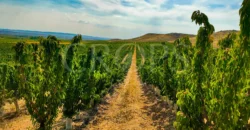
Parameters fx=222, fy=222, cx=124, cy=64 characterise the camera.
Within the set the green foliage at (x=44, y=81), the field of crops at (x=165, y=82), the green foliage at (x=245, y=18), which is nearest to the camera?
the green foliage at (x=245, y=18)

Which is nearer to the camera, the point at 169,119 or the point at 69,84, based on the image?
the point at 69,84

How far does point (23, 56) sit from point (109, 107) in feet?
56.5

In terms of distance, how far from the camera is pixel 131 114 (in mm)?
25812

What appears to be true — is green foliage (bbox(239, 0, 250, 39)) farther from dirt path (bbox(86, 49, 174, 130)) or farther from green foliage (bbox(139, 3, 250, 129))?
dirt path (bbox(86, 49, 174, 130))

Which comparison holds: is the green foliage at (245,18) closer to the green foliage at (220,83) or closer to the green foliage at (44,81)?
the green foliage at (220,83)

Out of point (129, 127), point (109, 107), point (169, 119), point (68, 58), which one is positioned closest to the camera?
point (68, 58)

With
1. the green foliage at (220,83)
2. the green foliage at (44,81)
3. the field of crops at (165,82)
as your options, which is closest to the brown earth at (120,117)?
the field of crops at (165,82)

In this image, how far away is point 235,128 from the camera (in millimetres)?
8102

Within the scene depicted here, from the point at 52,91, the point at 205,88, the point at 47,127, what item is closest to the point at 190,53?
the point at 205,88

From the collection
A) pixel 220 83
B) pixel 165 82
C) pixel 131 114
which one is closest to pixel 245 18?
pixel 220 83

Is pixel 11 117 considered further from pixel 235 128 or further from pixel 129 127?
pixel 235 128

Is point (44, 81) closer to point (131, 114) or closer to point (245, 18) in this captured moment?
point (245, 18)

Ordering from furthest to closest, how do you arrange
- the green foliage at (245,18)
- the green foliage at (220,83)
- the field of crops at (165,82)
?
1. the field of crops at (165,82)
2. the green foliage at (220,83)
3. the green foliage at (245,18)

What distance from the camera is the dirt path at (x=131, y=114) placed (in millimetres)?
22302
